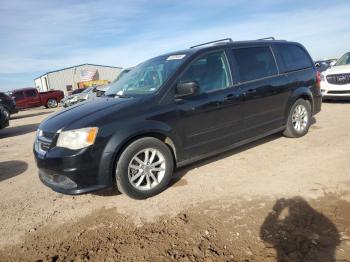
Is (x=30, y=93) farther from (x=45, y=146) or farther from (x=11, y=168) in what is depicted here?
(x=45, y=146)

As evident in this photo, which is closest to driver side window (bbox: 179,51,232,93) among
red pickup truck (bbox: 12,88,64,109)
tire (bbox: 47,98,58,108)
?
red pickup truck (bbox: 12,88,64,109)

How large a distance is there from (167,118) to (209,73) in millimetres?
1078

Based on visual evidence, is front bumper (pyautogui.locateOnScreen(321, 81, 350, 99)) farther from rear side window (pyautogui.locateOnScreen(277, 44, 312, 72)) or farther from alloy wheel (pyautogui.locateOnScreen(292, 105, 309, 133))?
alloy wheel (pyautogui.locateOnScreen(292, 105, 309, 133))

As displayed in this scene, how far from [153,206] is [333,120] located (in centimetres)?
583

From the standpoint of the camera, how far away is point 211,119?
15.3 feet

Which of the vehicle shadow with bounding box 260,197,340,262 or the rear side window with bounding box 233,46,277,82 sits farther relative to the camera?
the rear side window with bounding box 233,46,277,82

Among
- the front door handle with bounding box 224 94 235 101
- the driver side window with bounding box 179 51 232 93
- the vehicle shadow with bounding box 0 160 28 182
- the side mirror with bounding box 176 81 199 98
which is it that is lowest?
the vehicle shadow with bounding box 0 160 28 182

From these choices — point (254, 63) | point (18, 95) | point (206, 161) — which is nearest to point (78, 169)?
point (206, 161)

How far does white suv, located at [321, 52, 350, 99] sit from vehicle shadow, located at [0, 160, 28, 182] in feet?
29.5

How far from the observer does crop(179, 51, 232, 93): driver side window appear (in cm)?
457

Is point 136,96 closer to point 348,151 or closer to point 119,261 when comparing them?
point 119,261

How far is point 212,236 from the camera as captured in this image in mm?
3123

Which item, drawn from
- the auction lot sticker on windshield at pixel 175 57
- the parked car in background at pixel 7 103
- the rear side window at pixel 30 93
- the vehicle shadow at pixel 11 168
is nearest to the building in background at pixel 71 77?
the rear side window at pixel 30 93

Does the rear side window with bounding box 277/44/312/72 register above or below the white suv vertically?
above
